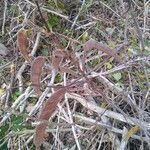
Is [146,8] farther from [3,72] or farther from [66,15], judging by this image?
[3,72]

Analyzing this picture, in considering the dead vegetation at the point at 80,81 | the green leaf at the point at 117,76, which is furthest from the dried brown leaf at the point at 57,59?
the green leaf at the point at 117,76

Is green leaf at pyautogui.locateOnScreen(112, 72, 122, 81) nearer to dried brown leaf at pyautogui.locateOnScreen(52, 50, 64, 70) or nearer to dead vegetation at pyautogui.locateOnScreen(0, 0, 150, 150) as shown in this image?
dead vegetation at pyautogui.locateOnScreen(0, 0, 150, 150)

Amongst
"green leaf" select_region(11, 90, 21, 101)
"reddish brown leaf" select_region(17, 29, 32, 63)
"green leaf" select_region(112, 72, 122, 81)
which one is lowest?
"green leaf" select_region(112, 72, 122, 81)

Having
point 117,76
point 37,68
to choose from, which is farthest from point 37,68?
point 117,76

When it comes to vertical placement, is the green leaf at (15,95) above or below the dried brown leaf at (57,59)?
below

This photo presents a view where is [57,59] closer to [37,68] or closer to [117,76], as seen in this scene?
[37,68]

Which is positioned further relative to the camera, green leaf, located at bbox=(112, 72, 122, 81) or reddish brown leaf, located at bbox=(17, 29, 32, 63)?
green leaf, located at bbox=(112, 72, 122, 81)

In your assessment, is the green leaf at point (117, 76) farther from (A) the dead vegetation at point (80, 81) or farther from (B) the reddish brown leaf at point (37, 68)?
(B) the reddish brown leaf at point (37, 68)

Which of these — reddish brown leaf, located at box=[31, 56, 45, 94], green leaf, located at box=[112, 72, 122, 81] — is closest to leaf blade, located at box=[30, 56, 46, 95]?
reddish brown leaf, located at box=[31, 56, 45, 94]
